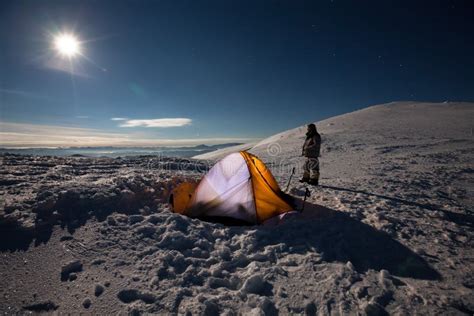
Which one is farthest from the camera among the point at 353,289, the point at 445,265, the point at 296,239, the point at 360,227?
the point at 360,227

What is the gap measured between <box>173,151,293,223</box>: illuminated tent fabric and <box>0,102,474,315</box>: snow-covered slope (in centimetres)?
42

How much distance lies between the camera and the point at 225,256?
4285 millimetres

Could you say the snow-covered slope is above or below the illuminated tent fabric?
below

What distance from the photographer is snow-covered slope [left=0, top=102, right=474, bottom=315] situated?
3156 millimetres

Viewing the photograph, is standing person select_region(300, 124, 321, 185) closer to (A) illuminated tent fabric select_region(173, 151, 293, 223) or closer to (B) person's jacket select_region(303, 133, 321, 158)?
(B) person's jacket select_region(303, 133, 321, 158)

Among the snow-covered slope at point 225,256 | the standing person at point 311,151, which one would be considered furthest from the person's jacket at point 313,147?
the snow-covered slope at point 225,256

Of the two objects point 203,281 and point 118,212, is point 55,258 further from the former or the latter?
point 203,281

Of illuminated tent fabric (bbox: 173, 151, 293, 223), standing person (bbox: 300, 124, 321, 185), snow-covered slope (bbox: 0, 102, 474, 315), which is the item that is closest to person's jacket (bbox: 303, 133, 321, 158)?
standing person (bbox: 300, 124, 321, 185)

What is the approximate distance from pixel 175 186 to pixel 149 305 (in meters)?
4.62

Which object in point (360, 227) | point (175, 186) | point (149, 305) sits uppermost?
point (175, 186)

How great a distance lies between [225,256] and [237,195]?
1704 millimetres

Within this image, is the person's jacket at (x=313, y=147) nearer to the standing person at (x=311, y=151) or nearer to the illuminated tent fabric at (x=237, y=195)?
the standing person at (x=311, y=151)

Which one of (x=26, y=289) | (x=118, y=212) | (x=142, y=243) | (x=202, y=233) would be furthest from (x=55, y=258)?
(x=202, y=233)

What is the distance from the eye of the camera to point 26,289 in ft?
10.8
